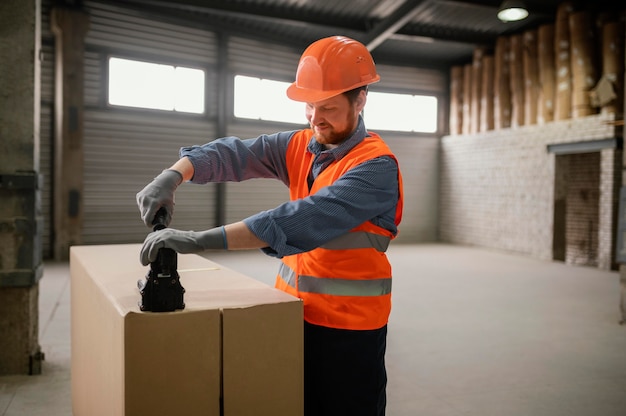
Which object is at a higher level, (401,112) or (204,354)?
(401,112)

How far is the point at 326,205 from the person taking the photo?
1.49 m

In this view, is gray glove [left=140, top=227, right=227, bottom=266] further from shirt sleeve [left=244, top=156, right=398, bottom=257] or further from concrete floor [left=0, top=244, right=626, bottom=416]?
concrete floor [left=0, top=244, right=626, bottom=416]

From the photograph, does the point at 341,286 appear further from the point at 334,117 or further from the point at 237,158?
the point at 237,158

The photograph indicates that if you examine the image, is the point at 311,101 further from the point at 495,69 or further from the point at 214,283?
the point at 495,69

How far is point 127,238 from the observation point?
1096 cm

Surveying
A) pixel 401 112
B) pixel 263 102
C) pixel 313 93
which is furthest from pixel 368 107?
pixel 313 93

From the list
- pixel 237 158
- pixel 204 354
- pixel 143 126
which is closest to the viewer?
pixel 204 354

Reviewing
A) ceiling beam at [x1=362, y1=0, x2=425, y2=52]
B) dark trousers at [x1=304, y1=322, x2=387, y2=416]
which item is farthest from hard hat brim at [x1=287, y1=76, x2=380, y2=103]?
ceiling beam at [x1=362, y1=0, x2=425, y2=52]

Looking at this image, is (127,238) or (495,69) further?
(495,69)

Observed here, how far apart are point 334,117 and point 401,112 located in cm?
1304

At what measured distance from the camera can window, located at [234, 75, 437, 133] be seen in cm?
1218

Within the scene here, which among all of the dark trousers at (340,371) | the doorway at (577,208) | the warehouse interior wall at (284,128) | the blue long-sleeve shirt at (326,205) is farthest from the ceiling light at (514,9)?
the dark trousers at (340,371)

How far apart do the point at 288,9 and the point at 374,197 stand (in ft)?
32.9

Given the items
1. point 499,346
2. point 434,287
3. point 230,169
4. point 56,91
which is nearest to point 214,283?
point 230,169
